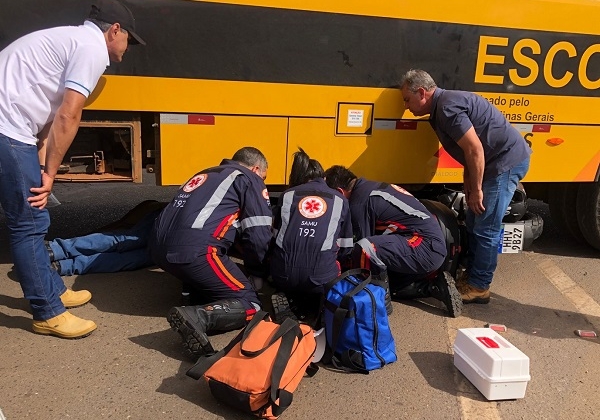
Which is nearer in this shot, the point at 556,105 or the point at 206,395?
the point at 206,395

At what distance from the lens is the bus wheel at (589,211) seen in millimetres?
4750

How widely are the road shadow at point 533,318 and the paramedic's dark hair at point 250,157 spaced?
69.1 inches

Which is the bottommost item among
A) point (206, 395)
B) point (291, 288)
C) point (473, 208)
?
point (206, 395)

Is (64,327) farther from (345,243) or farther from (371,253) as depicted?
(371,253)

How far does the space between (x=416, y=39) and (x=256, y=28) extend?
117 centimetres

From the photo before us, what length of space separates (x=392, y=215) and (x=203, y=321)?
1474mm

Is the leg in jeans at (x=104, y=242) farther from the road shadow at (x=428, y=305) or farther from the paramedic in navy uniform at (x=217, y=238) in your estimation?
the road shadow at (x=428, y=305)

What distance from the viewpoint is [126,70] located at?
359 centimetres

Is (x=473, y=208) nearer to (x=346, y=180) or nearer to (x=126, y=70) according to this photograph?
(x=346, y=180)

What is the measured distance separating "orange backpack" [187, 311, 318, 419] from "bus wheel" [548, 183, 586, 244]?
332 cm

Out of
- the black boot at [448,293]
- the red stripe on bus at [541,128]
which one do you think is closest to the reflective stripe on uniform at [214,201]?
the black boot at [448,293]

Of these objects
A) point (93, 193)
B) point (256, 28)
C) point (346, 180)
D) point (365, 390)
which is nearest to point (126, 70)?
point (256, 28)

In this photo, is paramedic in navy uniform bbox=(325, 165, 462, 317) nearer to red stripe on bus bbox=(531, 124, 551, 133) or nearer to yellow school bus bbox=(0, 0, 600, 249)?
yellow school bus bbox=(0, 0, 600, 249)

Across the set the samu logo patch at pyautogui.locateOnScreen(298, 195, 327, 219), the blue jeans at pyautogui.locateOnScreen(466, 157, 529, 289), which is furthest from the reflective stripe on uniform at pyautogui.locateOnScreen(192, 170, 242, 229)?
the blue jeans at pyautogui.locateOnScreen(466, 157, 529, 289)
